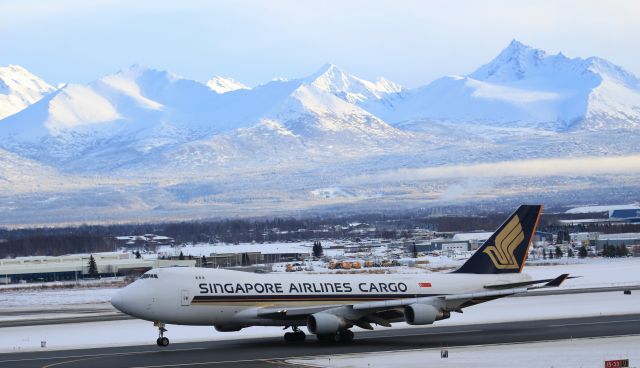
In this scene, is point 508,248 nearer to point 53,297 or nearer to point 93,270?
point 53,297

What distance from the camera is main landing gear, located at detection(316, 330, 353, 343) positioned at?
59.0 metres

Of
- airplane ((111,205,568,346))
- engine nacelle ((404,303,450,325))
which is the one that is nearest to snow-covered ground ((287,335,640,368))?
engine nacelle ((404,303,450,325))

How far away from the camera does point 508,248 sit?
65500 millimetres

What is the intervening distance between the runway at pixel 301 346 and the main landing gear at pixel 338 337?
16.4 inches

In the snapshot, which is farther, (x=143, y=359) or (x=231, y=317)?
(x=231, y=317)

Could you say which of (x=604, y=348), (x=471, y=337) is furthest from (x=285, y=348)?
(x=604, y=348)

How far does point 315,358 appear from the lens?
2068 inches

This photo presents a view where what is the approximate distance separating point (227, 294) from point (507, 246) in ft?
54.6

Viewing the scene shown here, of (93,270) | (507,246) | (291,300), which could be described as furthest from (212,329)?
(93,270)

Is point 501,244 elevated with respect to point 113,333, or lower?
elevated

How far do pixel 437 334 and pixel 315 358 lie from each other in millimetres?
13000

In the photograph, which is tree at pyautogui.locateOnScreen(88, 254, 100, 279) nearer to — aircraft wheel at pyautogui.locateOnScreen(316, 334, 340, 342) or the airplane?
the airplane

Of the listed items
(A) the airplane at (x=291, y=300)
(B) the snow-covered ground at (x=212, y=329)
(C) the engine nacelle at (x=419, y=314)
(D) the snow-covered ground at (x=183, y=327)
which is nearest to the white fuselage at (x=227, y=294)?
(A) the airplane at (x=291, y=300)

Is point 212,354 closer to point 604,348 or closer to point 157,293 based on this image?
point 157,293
